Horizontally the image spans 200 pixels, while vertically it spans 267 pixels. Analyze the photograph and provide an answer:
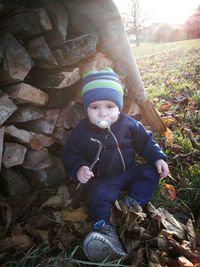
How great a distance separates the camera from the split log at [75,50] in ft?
8.67

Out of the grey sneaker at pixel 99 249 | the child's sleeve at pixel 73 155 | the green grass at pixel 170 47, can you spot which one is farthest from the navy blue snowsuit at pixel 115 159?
the green grass at pixel 170 47

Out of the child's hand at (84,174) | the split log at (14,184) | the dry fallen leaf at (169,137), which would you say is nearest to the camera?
the child's hand at (84,174)

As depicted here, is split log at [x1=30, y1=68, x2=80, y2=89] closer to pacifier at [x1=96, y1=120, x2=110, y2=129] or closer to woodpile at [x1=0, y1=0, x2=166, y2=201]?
woodpile at [x1=0, y1=0, x2=166, y2=201]

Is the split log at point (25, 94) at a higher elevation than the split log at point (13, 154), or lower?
higher

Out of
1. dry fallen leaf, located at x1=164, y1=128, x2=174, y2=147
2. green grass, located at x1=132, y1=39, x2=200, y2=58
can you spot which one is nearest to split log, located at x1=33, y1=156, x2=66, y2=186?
dry fallen leaf, located at x1=164, y1=128, x2=174, y2=147

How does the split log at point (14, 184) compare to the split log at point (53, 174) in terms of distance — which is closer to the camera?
the split log at point (14, 184)

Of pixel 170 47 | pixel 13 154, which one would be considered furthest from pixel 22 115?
pixel 170 47

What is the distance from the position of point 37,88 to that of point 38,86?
9 centimetres

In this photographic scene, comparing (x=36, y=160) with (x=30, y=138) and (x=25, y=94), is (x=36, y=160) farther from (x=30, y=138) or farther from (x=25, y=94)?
(x=25, y=94)

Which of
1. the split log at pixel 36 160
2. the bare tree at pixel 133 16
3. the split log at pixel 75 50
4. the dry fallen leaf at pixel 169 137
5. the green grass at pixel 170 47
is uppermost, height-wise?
the split log at pixel 75 50

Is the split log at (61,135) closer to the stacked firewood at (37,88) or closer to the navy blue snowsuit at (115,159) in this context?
the stacked firewood at (37,88)

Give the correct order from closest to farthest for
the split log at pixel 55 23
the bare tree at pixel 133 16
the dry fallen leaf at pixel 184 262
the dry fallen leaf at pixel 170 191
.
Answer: the dry fallen leaf at pixel 184 262, the split log at pixel 55 23, the dry fallen leaf at pixel 170 191, the bare tree at pixel 133 16

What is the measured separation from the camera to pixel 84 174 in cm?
252

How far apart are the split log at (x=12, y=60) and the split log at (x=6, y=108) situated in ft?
0.46
